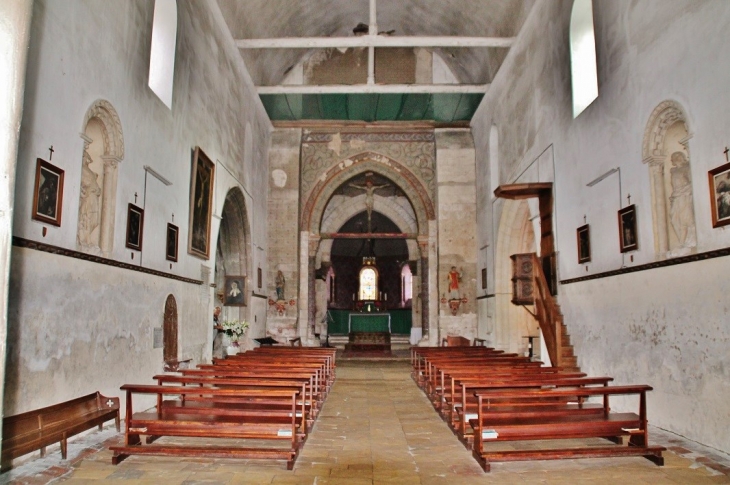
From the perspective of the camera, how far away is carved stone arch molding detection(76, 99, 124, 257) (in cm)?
694

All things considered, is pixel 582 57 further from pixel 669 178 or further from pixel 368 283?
pixel 368 283

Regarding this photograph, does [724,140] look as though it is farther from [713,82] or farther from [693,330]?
[693,330]

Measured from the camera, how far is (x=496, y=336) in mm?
15172

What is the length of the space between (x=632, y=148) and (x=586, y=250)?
2.12m

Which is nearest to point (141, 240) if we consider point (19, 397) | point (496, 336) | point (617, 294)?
point (19, 397)

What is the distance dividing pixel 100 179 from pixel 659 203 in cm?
722

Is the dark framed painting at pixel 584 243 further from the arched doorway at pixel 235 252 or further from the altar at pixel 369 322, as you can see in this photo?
the altar at pixel 369 322

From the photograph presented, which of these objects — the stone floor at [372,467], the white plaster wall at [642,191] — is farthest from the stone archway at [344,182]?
the stone floor at [372,467]

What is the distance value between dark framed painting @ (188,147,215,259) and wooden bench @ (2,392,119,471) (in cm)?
446

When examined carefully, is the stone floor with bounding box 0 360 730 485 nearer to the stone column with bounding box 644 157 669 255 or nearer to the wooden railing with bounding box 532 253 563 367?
the stone column with bounding box 644 157 669 255

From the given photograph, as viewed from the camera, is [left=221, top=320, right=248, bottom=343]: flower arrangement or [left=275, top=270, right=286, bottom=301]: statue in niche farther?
[left=275, top=270, right=286, bottom=301]: statue in niche

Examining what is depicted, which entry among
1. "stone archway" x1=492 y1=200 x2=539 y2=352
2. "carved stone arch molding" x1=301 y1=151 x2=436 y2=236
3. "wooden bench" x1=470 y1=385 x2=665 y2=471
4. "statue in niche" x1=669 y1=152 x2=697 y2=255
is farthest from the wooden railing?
"carved stone arch molding" x1=301 y1=151 x2=436 y2=236

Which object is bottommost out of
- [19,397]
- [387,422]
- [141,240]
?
[387,422]

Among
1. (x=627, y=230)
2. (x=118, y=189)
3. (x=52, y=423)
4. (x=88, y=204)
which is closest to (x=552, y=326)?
(x=627, y=230)
